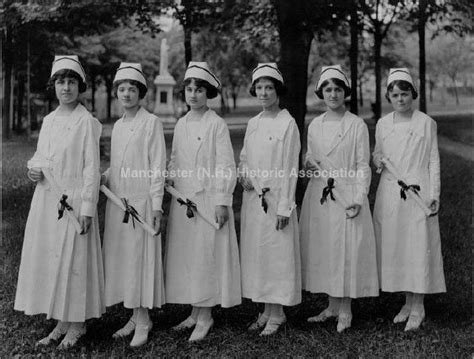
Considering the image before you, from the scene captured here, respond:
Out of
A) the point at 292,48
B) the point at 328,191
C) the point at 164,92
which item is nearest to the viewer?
the point at 328,191

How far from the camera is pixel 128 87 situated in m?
4.64

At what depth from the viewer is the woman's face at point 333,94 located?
4887 millimetres

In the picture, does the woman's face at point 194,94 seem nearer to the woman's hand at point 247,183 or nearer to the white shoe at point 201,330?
the woman's hand at point 247,183

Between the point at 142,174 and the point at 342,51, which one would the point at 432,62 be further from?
the point at 142,174

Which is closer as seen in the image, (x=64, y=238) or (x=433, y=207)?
(x=64, y=238)

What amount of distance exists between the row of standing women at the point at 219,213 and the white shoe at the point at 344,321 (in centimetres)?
1

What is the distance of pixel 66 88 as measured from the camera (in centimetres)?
458

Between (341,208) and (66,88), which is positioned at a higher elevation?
(66,88)

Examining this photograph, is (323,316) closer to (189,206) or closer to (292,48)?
(189,206)

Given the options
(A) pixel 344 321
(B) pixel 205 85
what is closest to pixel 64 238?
(B) pixel 205 85

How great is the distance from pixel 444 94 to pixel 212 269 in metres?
44.8

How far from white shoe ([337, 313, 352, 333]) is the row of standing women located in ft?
0.04

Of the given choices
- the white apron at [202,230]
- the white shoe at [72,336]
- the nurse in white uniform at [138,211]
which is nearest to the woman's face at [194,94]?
the white apron at [202,230]

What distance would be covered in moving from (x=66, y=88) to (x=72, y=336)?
2.06m
